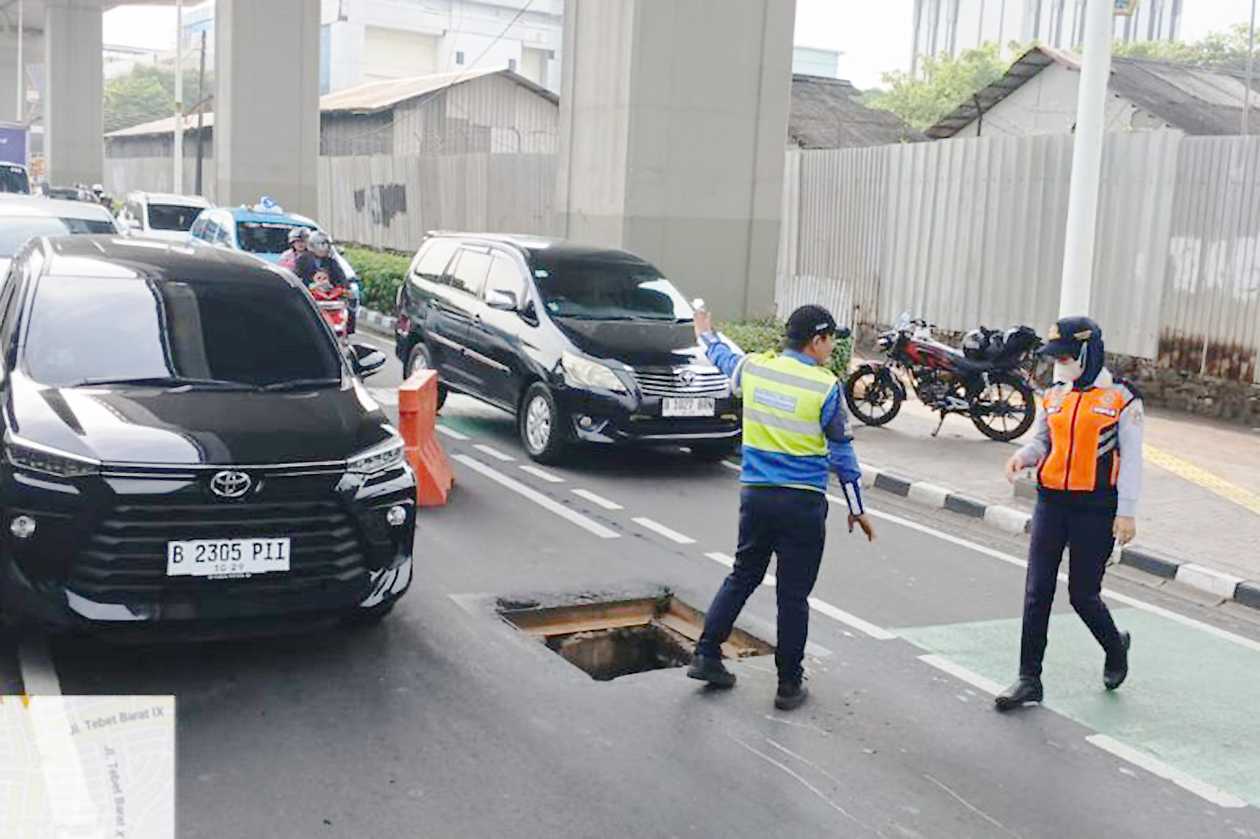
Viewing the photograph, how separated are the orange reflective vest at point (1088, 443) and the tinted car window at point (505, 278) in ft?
20.4

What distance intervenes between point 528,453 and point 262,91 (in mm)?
19840

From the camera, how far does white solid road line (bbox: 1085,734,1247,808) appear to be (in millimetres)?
5008

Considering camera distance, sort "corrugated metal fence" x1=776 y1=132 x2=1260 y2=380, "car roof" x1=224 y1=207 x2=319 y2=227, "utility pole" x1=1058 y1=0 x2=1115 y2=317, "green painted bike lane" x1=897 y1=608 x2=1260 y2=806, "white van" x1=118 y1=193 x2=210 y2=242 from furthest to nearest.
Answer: "white van" x1=118 y1=193 x2=210 y2=242, "car roof" x1=224 y1=207 x2=319 y2=227, "corrugated metal fence" x1=776 y1=132 x2=1260 y2=380, "utility pole" x1=1058 y1=0 x2=1115 y2=317, "green painted bike lane" x1=897 y1=608 x2=1260 y2=806

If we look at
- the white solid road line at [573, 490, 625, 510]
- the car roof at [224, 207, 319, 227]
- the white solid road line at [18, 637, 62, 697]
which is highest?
the car roof at [224, 207, 319, 227]

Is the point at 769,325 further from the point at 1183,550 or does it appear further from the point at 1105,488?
the point at 1105,488

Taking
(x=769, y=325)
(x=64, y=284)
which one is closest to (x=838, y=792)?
(x=64, y=284)

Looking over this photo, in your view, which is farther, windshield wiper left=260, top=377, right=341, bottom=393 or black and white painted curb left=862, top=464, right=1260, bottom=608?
black and white painted curb left=862, top=464, right=1260, bottom=608

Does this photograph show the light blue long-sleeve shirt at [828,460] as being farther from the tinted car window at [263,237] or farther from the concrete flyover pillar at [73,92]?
the concrete flyover pillar at [73,92]

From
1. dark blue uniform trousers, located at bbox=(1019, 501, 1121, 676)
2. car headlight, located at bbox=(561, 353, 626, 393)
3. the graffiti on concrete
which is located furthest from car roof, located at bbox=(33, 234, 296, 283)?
the graffiti on concrete

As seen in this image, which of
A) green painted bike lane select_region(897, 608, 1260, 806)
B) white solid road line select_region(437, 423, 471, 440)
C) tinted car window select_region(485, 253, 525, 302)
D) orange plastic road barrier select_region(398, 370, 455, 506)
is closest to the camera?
green painted bike lane select_region(897, 608, 1260, 806)

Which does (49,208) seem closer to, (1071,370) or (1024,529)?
(1024,529)

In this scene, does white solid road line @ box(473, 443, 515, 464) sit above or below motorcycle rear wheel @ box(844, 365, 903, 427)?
below

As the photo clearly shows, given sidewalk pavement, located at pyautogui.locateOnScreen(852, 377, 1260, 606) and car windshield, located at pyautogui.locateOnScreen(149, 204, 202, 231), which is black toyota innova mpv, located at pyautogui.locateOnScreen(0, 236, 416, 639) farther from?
car windshield, located at pyautogui.locateOnScreen(149, 204, 202, 231)

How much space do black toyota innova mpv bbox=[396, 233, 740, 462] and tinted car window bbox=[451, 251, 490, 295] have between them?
1 centimetres
